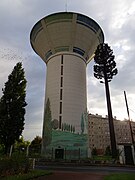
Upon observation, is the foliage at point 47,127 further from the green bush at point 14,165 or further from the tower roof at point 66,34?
the green bush at point 14,165

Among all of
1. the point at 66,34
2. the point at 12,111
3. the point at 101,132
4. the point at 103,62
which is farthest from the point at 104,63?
the point at 101,132

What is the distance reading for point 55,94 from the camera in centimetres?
3619

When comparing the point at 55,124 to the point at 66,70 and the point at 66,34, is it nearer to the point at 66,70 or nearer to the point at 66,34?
the point at 66,70

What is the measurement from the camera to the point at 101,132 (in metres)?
93.6

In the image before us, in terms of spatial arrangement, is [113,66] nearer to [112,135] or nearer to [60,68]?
[60,68]

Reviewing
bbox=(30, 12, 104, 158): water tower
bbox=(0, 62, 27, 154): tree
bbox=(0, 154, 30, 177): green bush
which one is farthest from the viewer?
bbox=(30, 12, 104, 158): water tower

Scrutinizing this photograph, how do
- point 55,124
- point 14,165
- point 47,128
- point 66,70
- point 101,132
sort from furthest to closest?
point 101,132, point 66,70, point 47,128, point 55,124, point 14,165

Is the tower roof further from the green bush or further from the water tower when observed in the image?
the green bush

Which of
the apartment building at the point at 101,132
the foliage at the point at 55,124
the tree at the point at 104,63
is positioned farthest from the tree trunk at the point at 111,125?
the apartment building at the point at 101,132

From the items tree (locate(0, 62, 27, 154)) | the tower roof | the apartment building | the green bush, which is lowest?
the green bush

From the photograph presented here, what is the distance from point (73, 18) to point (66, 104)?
15.3 m

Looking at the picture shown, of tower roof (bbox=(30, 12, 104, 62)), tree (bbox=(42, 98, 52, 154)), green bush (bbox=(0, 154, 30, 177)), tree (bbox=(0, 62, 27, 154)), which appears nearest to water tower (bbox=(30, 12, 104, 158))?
tower roof (bbox=(30, 12, 104, 62))

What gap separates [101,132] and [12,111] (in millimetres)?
77643

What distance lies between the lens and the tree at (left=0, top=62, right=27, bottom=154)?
20.6m
